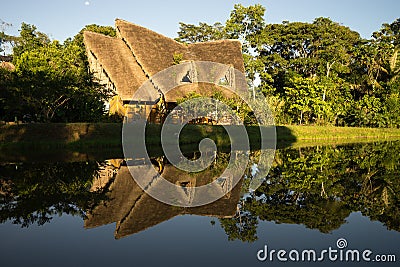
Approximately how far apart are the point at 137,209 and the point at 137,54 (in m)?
19.7

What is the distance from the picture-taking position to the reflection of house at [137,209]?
527 cm

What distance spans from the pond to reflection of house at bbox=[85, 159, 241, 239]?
0.02 meters

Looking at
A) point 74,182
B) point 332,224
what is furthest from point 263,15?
point 332,224

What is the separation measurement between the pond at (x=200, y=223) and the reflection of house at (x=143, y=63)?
13338mm

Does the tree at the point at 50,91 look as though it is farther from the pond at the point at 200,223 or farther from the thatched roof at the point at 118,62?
the pond at the point at 200,223

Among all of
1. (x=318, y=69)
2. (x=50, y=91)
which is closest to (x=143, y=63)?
(x=50, y=91)

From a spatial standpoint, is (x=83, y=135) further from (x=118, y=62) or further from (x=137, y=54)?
(x=137, y=54)

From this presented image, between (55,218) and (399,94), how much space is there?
29.8 m

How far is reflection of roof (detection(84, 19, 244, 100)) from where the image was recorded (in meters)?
23.2

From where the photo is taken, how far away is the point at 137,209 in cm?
589

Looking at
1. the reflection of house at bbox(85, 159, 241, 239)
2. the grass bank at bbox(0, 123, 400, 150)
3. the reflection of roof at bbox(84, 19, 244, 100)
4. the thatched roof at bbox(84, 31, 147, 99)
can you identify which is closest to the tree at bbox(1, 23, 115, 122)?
the grass bank at bbox(0, 123, 400, 150)

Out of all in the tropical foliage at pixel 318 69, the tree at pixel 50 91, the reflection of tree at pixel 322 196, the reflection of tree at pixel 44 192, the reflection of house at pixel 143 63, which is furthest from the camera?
the tropical foliage at pixel 318 69

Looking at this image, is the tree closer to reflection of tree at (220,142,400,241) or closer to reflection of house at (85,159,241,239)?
reflection of house at (85,159,241,239)

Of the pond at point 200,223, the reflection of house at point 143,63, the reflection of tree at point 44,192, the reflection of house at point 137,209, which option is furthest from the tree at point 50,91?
the reflection of house at point 137,209
